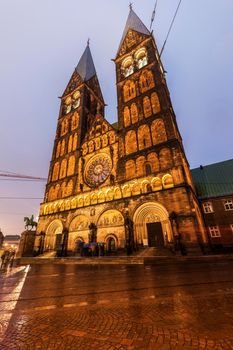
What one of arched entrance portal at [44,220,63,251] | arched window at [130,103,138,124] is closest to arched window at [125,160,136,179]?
arched window at [130,103,138,124]

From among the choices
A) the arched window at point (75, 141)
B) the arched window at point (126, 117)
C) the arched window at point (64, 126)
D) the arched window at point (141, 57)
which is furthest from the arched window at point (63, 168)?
the arched window at point (141, 57)

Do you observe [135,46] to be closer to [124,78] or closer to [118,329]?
[124,78]

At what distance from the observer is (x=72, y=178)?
24.6 metres

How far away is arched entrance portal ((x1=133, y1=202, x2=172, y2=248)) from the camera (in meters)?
15.3

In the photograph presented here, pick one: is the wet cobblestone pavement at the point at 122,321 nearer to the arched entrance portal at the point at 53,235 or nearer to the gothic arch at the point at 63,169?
the arched entrance portal at the point at 53,235

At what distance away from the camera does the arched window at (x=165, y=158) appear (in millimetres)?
16938

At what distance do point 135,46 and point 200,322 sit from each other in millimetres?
35452

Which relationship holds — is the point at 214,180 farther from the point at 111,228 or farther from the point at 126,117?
the point at 111,228

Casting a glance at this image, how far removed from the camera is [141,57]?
2717 centimetres

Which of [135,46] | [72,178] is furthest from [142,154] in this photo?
[135,46]

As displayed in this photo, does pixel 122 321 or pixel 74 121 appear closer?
pixel 122 321

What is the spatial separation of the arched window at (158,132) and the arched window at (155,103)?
1.70 metres

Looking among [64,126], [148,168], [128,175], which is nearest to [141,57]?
[64,126]

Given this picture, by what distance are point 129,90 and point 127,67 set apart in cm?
647
